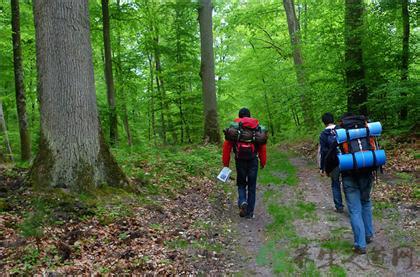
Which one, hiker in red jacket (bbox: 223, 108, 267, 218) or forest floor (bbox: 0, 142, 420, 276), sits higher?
hiker in red jacket (bbox: 223, 108, 267, 218)

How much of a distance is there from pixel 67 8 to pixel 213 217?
483 cm

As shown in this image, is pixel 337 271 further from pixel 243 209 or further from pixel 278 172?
pixel 278 172

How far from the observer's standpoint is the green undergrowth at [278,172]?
10531 mm

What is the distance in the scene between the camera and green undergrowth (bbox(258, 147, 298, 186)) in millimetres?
10531

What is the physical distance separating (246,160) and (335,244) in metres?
2.37

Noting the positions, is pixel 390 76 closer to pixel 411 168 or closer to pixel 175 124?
pixel 411 168

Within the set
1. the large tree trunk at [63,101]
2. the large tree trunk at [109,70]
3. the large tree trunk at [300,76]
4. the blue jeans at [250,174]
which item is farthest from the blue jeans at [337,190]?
the large tree trunk at [109,70]

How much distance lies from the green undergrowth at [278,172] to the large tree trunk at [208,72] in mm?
2649

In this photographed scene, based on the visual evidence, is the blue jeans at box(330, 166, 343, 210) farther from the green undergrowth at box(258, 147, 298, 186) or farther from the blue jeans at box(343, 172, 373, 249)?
the green undergrowth at box(258, 147, 298, 186)

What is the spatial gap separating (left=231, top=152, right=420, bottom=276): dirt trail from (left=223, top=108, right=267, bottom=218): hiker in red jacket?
0.32 m

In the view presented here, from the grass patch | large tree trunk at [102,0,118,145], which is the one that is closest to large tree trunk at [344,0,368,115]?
the grass patch

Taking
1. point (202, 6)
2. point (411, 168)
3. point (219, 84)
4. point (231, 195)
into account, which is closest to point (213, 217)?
point (231, 195)

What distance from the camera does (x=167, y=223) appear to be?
6.76 meters

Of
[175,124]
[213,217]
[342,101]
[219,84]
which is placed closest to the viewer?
[213,217]
